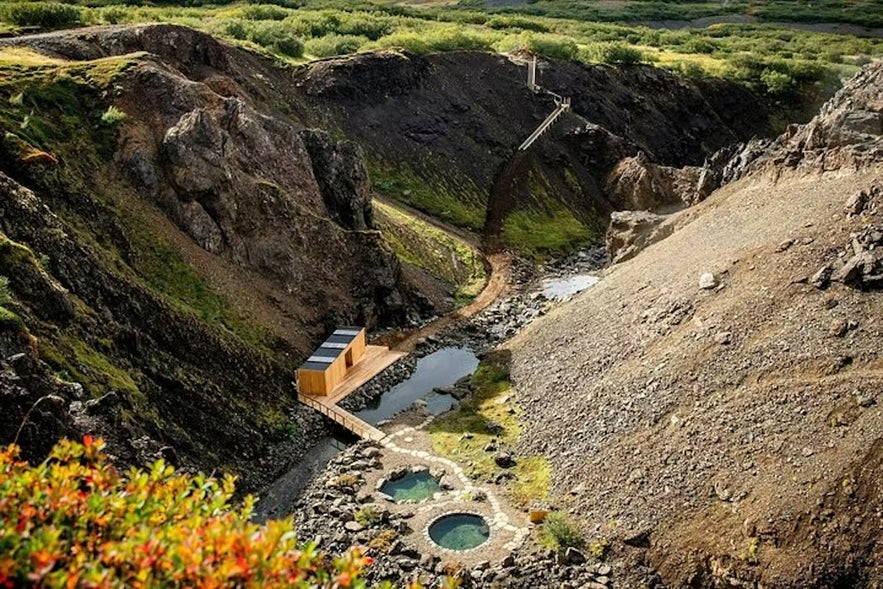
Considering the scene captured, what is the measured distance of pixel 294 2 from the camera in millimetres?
180750

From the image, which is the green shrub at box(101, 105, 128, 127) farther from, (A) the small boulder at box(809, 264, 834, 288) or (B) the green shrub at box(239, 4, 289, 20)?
(B) the green shrub at box(239, 4, 289, 20)

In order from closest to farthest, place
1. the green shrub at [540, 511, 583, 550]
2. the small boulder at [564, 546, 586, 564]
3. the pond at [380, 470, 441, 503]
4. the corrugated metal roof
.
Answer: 1. the small boulder at [564, 546, 586, 564]
2. the green shrub at [540, 511, 583, 550]
3. the pond at [380, 470, 441, 503]
4. the corrugated metal roof

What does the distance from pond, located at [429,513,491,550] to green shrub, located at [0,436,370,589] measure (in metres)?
25.0

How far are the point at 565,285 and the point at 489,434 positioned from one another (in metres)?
32.7

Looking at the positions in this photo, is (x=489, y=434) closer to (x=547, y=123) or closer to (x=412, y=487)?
(x=412, y=487)

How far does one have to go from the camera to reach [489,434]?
48.9 metres

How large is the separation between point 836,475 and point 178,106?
50.0 meters

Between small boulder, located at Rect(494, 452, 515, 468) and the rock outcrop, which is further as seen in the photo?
the rock outcrop

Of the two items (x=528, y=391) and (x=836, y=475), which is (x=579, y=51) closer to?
(x=528, y=391)

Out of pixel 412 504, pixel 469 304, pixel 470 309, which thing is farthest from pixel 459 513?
pixel 469 304

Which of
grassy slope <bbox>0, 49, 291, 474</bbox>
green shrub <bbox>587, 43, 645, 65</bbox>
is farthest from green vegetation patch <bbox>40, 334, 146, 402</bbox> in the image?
green shrub <bbox>587, 43, 645, 65</bbox>

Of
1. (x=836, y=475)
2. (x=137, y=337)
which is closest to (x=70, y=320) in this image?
(x=137, y=337)

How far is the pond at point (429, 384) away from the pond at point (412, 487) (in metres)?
7.59

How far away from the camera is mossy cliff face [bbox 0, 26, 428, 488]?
132ft
